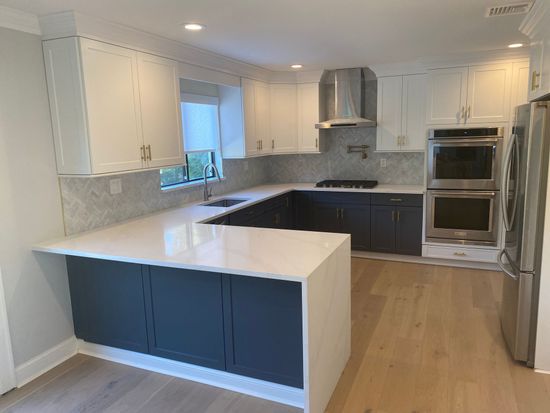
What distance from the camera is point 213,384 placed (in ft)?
8.45

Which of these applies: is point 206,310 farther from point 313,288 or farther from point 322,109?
point 322,109

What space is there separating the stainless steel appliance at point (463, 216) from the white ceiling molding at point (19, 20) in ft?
13.0

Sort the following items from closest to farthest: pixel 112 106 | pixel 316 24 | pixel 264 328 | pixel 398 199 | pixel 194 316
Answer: pixel 264 328, pixel 194 316, pixel 112 106, pixel 316 24, pixel 398 199

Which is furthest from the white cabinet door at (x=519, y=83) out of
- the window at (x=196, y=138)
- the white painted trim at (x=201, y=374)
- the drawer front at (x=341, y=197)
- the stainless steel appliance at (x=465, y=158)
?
the white painted trim at (x=201, y=374)

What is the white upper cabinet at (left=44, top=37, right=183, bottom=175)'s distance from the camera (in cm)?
265

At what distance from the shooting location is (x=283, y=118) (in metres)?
5.24

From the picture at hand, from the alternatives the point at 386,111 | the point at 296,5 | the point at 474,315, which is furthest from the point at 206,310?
the point at 386,111

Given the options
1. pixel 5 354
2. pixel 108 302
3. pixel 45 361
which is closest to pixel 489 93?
pixel 108 302

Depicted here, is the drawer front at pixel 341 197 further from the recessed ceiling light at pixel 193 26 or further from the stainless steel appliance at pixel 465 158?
the recessed ceiling light at pixel 193 26

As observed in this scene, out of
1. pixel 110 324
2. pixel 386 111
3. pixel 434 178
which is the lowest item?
pixel 110 324

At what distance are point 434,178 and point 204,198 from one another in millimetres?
2550

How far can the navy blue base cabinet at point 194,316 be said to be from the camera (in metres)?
2.28

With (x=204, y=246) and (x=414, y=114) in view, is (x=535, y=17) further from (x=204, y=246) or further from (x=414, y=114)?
(x=204, y=246)

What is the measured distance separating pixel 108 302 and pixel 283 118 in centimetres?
328
